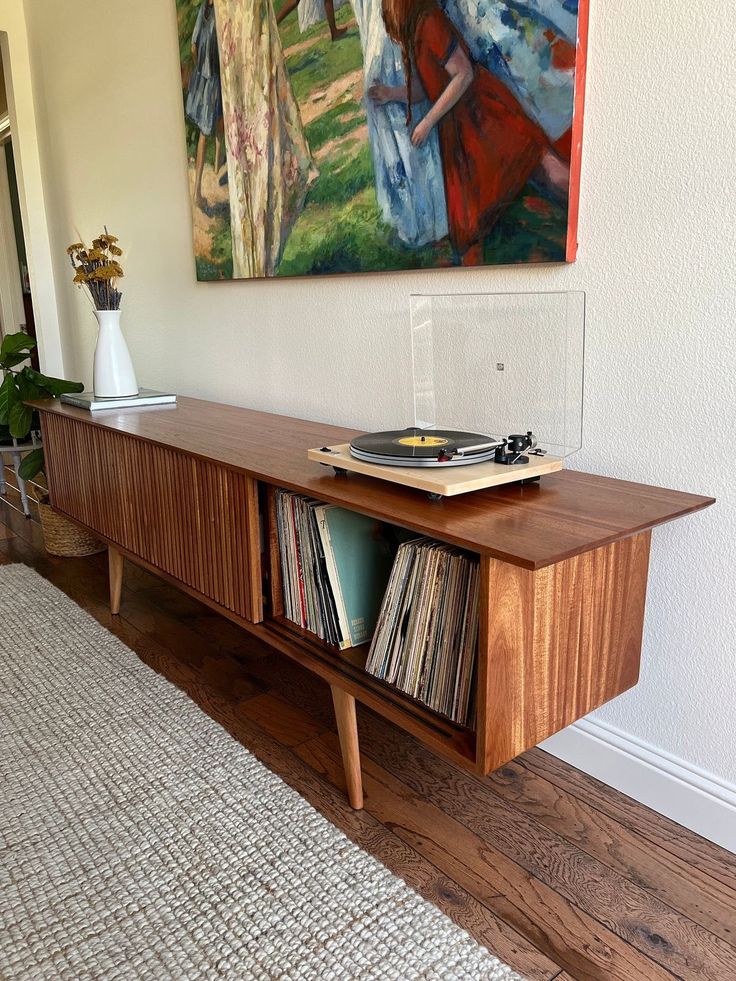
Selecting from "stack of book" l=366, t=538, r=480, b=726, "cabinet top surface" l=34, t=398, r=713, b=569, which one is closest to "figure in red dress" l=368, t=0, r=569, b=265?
"cabinet top surface" l=34, t=398, r=713, b=569

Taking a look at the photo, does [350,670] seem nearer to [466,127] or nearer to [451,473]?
[451,473]

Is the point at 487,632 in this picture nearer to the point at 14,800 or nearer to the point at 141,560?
the point at 14,800

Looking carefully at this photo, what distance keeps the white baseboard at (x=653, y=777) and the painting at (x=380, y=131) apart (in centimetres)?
87

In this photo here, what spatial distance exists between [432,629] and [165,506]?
804 mm

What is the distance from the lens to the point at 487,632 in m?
0.96

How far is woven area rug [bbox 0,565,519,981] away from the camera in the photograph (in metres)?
1.05

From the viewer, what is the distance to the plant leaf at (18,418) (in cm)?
265

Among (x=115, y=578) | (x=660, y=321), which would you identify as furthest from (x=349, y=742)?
(x=115, y=578)

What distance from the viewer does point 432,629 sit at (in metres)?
1.14

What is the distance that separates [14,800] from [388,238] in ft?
4.33

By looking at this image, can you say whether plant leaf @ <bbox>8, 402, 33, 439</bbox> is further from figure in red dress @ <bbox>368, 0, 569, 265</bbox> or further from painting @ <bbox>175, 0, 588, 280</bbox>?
figure in red dress @ <bbox>368, 0, 569, 265</bbox>

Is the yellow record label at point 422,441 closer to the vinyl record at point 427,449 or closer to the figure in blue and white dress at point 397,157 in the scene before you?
the vinyl record at point 427,449

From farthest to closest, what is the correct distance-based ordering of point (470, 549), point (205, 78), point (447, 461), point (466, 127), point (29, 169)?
point (29, 169)
point (205, 78)
point (466, 127)
point (447, 461)
point (470, 549)

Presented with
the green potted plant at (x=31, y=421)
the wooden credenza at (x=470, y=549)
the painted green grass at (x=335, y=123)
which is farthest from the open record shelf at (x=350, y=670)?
the green potted plant at (x=31, y=421)
